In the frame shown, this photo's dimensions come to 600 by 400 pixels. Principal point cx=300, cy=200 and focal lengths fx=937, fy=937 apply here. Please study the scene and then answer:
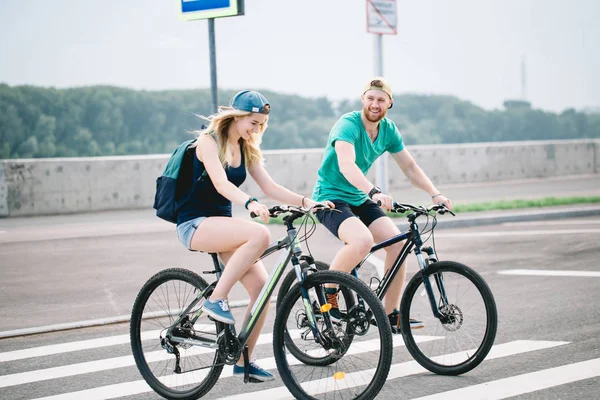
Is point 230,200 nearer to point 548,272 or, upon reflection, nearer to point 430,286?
point 430,286

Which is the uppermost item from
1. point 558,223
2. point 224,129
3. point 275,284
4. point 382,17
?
point 382,17

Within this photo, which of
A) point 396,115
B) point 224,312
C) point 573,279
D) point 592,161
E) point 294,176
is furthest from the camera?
point 396,115

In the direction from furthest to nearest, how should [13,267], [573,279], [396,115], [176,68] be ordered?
[396,115] < [176,68] < [13,267] < [573,279]

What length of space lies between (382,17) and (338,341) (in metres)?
11.1

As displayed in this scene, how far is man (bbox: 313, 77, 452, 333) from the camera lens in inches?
224

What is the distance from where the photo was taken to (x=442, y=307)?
561 cm

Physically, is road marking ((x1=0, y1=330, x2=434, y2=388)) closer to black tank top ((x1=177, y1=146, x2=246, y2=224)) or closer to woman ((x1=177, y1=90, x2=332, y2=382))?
woman ((x1=177, y1=90, x2=332, y2=382))

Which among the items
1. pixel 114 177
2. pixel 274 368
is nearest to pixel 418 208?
pixel 274 368

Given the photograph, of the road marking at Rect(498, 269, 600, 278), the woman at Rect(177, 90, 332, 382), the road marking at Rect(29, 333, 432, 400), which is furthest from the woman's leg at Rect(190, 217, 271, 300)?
the road marking at Rect(498, 269, 600, 278)

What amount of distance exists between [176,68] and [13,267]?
880 inches

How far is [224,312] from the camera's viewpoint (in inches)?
196

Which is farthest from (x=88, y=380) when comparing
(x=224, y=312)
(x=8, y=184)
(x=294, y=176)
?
(x=294, y=176)

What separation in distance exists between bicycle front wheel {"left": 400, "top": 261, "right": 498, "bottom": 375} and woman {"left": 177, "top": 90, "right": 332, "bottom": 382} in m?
0.95

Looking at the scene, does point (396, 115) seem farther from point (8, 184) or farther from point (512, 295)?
point (512, 295)
